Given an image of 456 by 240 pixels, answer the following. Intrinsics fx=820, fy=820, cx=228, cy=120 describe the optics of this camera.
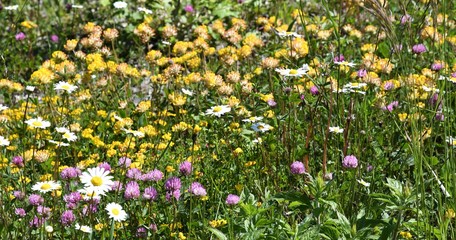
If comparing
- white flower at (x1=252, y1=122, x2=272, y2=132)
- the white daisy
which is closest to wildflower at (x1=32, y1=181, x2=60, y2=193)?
the white daisy

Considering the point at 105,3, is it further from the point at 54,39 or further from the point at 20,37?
the point at 20,37

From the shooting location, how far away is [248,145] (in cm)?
350

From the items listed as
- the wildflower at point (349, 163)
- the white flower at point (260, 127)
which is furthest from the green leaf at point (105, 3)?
the wildflower at point (349, 163)

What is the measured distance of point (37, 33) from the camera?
6.05m

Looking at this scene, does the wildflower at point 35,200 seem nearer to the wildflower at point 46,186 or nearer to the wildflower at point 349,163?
the wildflower at point 46,186

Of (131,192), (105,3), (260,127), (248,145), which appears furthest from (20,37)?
(131,192)

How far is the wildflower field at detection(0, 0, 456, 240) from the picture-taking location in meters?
2.28

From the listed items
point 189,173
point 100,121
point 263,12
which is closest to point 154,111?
point 100,121

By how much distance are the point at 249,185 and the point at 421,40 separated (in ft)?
5.37

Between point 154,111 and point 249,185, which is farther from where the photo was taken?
point 154,111

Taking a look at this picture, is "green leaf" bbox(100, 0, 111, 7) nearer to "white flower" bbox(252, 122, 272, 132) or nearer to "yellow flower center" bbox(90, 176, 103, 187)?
"white flower" bbox(252, 122, 272, 132)

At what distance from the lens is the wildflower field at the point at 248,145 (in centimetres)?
228

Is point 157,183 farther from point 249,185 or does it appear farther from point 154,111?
point 154,111

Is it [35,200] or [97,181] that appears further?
[35,200]
